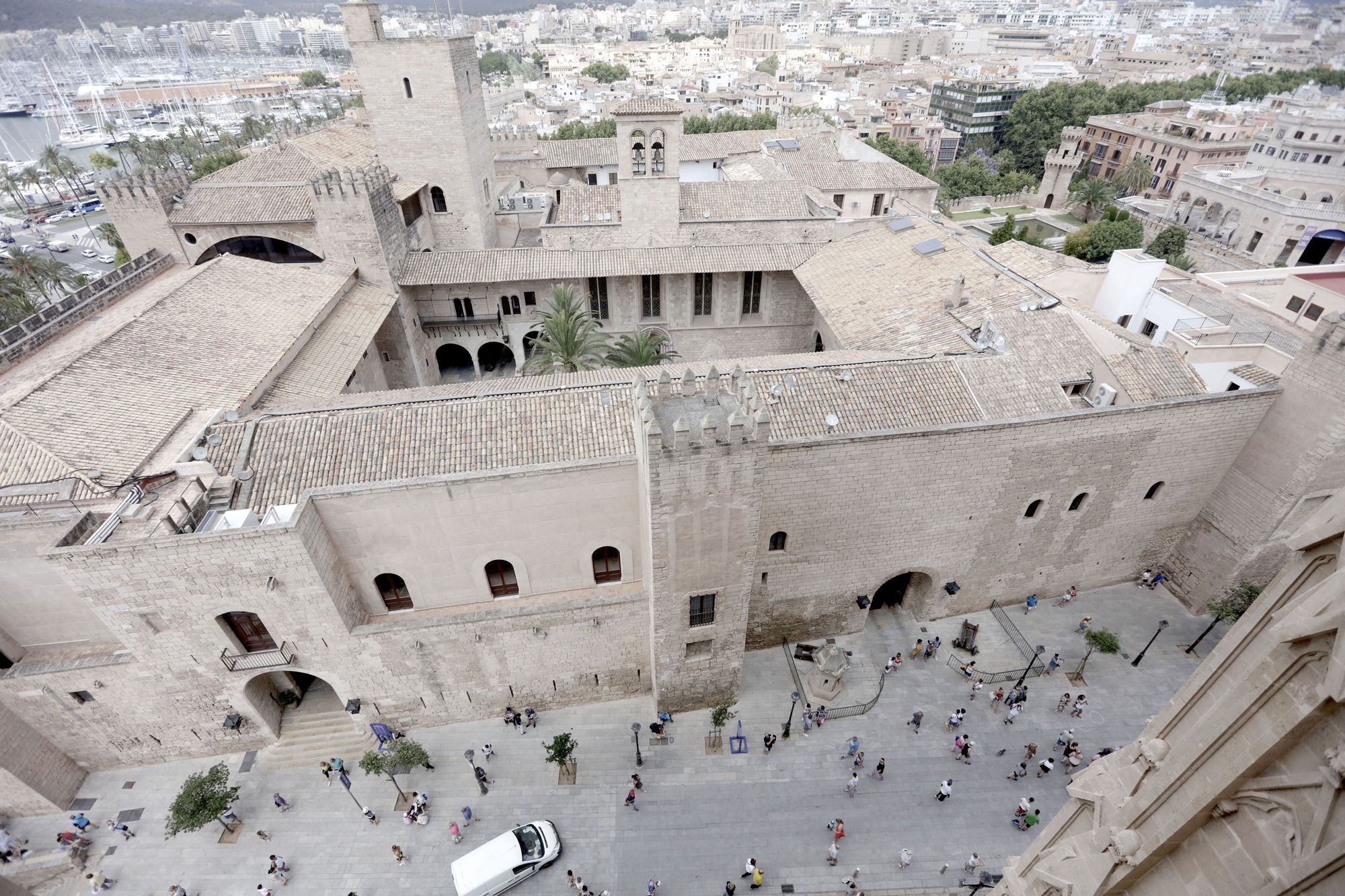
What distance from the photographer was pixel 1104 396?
19.9 metres

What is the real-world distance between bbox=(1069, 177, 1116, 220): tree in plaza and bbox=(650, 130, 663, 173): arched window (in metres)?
60.6

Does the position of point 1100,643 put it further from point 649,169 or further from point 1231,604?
point 649,169

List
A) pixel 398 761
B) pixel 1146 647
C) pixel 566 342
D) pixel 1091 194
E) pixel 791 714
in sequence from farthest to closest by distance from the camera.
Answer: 1. pixel 1091 194
2. pixel 566 342
3. pixel 1146 647
4. pixel 791 714
5. pixel 398 761

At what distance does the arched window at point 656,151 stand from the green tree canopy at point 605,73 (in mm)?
132651

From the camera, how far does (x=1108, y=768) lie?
768 centimetres

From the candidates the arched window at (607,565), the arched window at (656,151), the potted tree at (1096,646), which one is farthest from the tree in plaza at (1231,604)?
the arched window at (656,151)

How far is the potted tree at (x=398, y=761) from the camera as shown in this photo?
56.3 ft

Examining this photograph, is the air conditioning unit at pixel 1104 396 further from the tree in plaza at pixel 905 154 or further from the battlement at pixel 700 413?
the tree in plaza at pixel 905 154

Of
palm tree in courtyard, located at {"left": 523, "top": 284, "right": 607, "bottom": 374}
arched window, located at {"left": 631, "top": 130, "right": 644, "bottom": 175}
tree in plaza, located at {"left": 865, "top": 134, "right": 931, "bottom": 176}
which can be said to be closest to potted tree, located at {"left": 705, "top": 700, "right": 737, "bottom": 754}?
palm tree in courtyard, located at {"left": 523, "top": 284, "right": 607, "bottom": 374}

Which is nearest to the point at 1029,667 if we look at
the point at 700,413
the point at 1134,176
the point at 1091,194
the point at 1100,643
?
the point at 1100,643

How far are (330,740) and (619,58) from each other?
19455cm

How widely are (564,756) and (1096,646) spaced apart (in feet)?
55.6

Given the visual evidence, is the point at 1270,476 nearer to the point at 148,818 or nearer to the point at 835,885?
the point at 835,885

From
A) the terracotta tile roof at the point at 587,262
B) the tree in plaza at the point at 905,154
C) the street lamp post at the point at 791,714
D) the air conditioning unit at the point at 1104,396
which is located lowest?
the street lamp post at the point at 791,714
